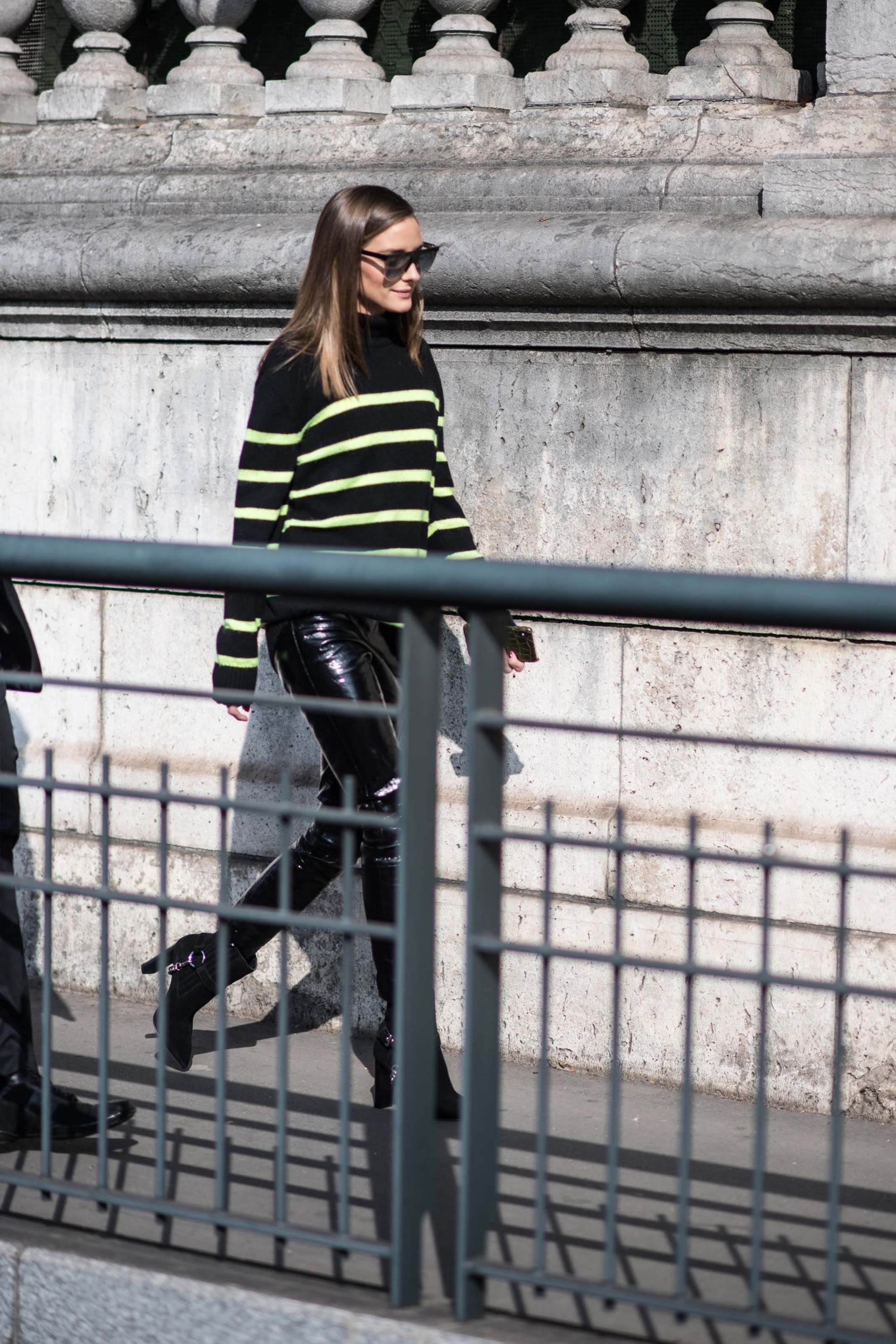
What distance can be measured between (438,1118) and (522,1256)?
1.22 m

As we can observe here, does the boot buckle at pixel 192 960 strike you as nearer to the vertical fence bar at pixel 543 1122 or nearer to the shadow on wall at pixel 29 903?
the shadow on wall at pixel 29 903

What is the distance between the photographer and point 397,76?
5.45m

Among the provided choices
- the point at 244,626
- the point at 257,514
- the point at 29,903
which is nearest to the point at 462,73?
the point at 257,514

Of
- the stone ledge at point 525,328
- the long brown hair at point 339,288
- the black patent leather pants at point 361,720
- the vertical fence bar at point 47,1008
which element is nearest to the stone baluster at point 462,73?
the stone ledge at point 525,328

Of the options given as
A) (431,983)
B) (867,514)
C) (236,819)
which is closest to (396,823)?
(431,983)

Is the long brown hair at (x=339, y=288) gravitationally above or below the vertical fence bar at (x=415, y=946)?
above

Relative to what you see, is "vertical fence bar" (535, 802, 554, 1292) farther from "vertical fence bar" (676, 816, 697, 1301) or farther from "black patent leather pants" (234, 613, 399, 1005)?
"black patent leather pants" (234, 613, 399, 1005)

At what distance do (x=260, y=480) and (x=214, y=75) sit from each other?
1951 millimetres

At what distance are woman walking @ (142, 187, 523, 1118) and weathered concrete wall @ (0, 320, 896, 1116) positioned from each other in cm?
59

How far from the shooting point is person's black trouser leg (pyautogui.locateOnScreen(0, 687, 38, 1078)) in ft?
12.5

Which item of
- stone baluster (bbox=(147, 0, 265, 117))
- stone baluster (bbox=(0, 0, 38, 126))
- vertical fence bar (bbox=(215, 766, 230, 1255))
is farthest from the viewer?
stone baluster (bbox=(0, 0, 38, 126))

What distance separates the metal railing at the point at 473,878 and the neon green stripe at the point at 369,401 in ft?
4.03

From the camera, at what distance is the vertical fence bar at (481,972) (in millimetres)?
2713

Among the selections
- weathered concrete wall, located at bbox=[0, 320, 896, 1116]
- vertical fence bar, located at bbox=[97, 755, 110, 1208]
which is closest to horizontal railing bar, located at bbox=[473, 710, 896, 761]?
vertical fence bar, located at bbox=[97, 755, 110, 1208]
